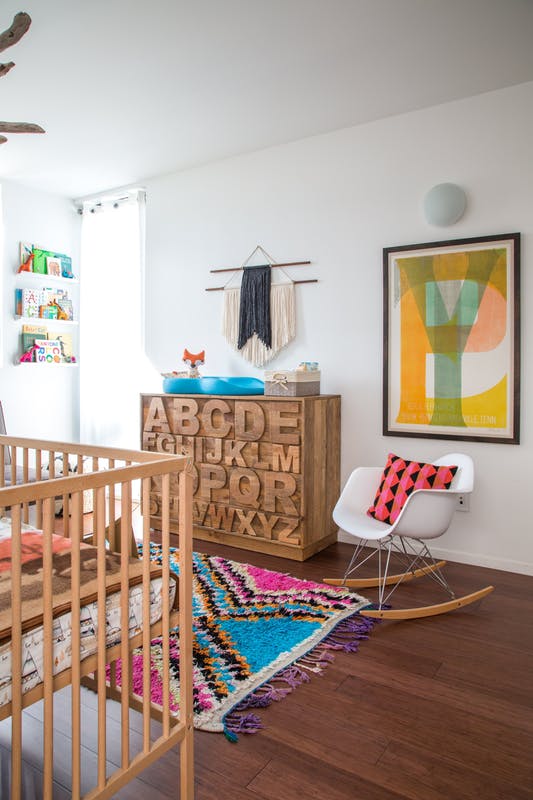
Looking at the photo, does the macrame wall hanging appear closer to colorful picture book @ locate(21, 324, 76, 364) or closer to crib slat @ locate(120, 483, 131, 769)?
colorful picture book @ locate(21, 324, 76, 364)

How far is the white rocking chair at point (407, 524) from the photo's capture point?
254cm

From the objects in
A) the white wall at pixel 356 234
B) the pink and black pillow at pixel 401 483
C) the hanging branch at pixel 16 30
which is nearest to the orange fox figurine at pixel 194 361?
the white wall at pixel 356 234

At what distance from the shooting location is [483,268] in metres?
3.15

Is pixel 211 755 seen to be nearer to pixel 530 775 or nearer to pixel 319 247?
pixel 530 775

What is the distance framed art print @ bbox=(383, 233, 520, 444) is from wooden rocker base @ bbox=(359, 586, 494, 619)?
0.93m

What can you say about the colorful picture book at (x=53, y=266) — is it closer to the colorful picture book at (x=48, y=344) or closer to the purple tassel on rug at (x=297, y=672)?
the colorful picture book at (x=48, y=344)

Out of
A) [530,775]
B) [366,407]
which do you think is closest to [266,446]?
[366,407]

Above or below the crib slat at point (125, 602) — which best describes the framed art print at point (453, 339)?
above

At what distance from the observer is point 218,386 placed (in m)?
3.62

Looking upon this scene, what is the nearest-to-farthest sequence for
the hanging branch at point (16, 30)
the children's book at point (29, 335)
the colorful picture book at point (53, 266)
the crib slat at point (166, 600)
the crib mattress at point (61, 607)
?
the crib mattress at point (61, 607) → the crib slat at point (166, 600) → the hanging branch at point (16, 30) → the children's book at point (29, 335) → the colorful picture book at point (53, 266)

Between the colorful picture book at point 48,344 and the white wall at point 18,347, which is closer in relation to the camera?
the white wall at point 18,347

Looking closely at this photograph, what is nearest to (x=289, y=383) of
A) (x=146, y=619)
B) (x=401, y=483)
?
(x=401, y=483)

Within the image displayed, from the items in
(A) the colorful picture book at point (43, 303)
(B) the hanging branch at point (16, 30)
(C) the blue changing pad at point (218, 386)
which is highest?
(B) the hanging branch at point (16, 30)

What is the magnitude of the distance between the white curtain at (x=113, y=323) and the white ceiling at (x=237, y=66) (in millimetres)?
915
